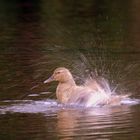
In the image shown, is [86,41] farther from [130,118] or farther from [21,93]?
[130,118]

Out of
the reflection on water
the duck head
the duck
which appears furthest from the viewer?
the duck head

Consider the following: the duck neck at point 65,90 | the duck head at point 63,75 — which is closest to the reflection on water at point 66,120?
the duck neck at point 65,90

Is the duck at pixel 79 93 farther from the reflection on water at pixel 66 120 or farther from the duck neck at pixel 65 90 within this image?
the reflection on water at pixel 66 120

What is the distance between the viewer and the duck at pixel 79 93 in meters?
13.0

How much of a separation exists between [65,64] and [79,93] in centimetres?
316

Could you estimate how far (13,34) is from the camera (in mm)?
22234

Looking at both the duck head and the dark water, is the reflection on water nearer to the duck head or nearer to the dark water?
the dark water

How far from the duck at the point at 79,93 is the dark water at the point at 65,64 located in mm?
195

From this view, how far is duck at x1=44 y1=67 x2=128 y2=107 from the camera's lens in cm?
1304

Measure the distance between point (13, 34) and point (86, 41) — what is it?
2.71 meters

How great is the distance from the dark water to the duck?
0.20 m

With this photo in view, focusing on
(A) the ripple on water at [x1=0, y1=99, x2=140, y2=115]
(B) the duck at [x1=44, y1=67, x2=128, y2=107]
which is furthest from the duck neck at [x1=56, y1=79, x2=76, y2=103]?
(A) the ripple on water at [x1=0, y1=99, x2=140, y2=115]

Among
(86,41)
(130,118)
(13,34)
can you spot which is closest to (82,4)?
(13,34)

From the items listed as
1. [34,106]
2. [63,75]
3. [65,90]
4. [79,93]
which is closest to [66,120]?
[34,106]
